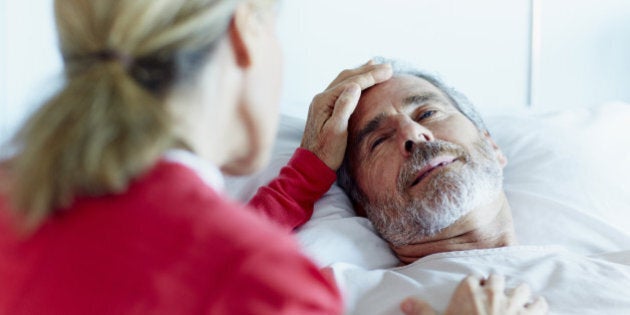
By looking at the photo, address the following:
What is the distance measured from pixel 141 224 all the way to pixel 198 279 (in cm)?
7

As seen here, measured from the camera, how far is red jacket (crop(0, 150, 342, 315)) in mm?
658

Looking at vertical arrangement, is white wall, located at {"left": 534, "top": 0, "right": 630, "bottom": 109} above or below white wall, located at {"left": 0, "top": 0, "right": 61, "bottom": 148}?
below

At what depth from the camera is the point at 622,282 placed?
1.37m

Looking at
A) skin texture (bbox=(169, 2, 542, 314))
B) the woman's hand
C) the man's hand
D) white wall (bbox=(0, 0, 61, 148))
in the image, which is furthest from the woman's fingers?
white wall (bbox=(0, 0, 61, 148))

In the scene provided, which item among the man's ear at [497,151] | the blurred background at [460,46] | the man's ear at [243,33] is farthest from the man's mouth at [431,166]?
the man's ear at [243,33]

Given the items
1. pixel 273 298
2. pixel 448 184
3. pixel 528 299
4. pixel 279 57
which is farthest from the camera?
pixel 448 184

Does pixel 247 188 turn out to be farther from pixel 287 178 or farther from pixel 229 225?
pixel 229 225

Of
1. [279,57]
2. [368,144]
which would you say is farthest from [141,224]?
[368,144]

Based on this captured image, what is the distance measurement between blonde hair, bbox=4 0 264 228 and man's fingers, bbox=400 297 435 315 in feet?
2.11

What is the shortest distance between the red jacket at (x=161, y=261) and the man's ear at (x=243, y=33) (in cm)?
15

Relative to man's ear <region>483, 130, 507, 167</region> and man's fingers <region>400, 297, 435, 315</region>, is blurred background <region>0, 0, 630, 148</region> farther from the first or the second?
man's fingers <region>400, 297, 435, 315</region>

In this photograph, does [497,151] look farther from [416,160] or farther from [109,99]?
[109,99]

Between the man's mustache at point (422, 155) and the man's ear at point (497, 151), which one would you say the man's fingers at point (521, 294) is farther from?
the man's ear at point (497, 151)

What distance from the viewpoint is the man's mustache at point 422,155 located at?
1.46 metres
